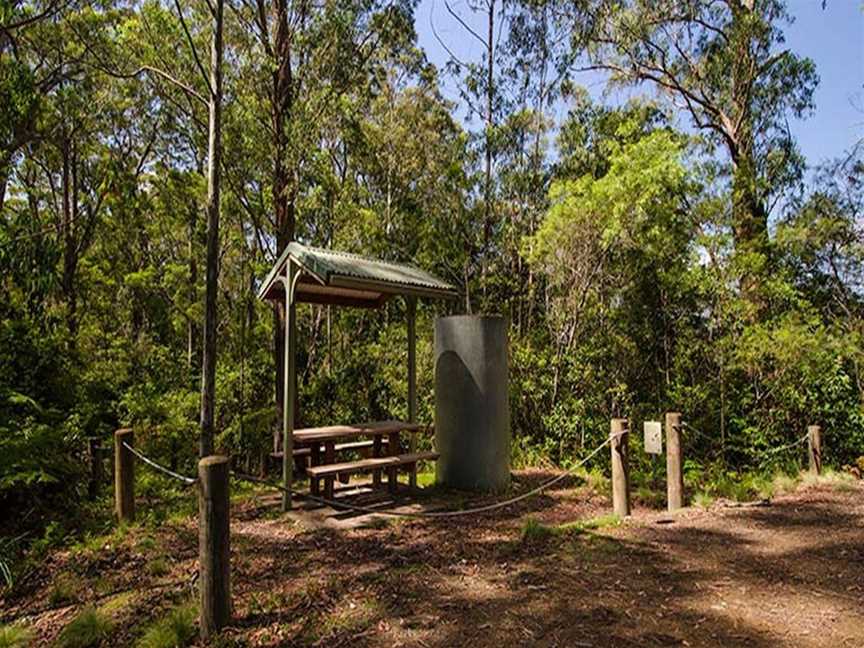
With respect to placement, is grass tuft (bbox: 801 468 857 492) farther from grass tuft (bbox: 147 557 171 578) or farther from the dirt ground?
grass tuft (bbox: 147 557 171 578)

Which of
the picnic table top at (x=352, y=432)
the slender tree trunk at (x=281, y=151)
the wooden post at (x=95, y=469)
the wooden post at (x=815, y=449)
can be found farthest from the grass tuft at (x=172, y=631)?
the wooden post at (x=815, y=449)

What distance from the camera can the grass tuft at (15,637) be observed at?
123 inches

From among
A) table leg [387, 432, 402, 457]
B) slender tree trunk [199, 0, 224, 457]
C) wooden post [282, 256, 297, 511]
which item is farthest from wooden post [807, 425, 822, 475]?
slender tree trunk [199, 0, 224, 457]

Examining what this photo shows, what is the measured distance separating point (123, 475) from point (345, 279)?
281cm

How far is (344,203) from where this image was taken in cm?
1224

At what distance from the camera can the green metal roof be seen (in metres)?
5.47

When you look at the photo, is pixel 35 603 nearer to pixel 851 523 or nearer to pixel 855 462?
pixel 851 523

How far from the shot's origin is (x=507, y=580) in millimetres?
3582

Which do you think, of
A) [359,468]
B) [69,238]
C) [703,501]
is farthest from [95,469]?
[69,238]

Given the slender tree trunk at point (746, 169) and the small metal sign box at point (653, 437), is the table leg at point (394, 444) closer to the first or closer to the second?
the small metal sign box at point (653, 437)

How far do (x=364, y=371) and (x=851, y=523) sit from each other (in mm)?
7109

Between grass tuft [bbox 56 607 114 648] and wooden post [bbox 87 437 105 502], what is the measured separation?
10.6ft

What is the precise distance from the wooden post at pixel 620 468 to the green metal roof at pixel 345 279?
2488mm

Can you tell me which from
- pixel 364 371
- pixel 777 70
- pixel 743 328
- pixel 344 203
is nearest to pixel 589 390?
pixel 743 328
